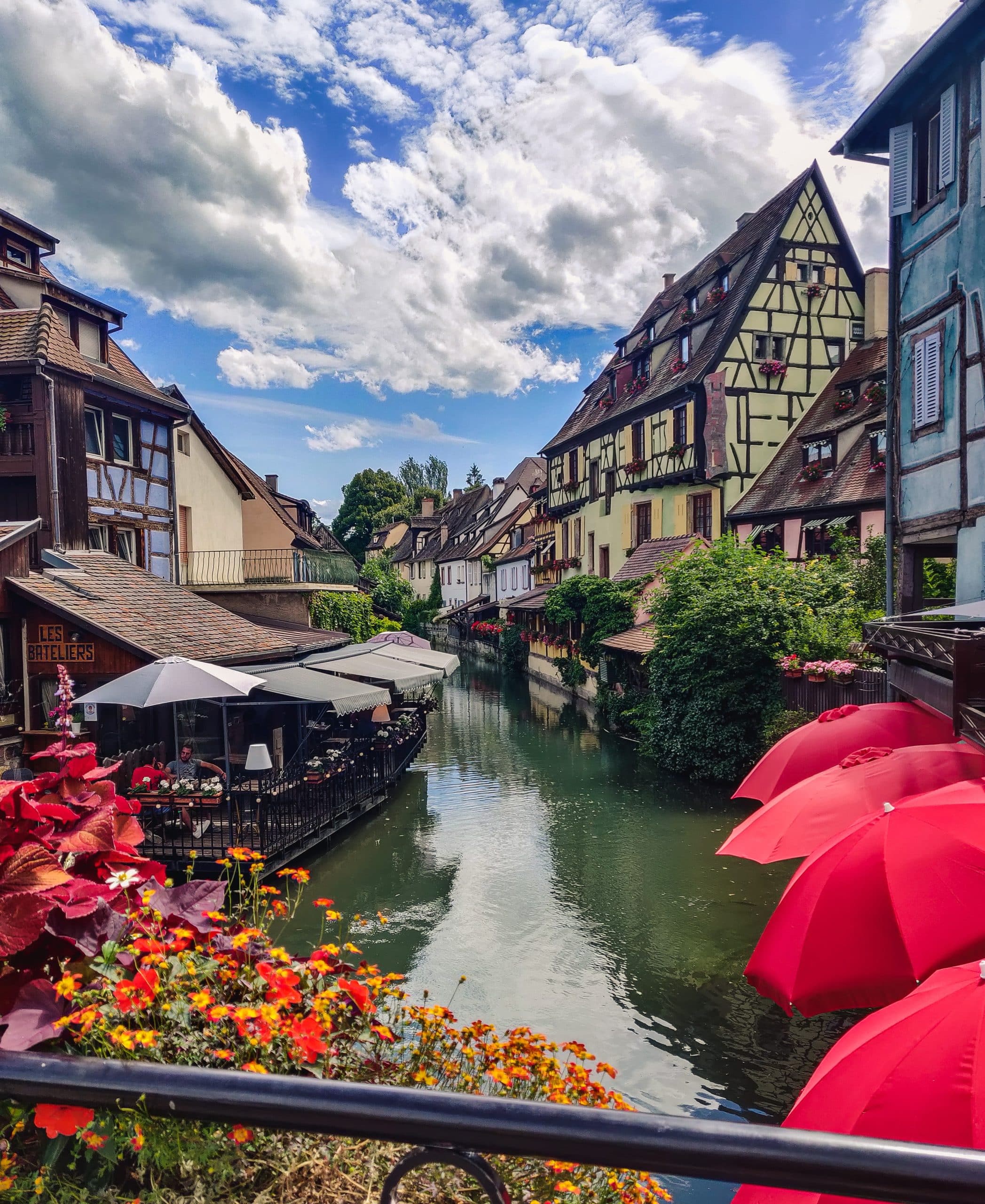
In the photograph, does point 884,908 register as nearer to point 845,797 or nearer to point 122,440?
point 845,797

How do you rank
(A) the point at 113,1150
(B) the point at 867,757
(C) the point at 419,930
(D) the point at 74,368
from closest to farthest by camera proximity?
(A) the point at 113,1150
(B) the point at 867,757
(C) the point at 419,930
(D) the point at 74,368

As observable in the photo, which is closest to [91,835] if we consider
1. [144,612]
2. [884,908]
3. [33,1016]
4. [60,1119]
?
[33,1016]

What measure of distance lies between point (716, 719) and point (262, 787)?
991cm

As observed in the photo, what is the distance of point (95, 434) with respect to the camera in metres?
18.0

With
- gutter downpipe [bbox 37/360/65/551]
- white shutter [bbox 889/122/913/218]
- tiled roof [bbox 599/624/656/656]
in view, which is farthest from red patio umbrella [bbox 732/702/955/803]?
gutter downpipe [bbox 37/360/65/551]

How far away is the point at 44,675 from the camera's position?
45.2 ft

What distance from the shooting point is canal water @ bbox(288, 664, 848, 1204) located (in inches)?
293

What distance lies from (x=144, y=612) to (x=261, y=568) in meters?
8.98

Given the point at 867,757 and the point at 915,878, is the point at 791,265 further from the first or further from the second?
the point at 915,878

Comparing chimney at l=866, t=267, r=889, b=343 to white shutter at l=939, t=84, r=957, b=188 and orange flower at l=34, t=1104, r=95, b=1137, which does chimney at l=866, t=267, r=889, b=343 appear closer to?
white shutter at l=939, t=84, r=957, b=188

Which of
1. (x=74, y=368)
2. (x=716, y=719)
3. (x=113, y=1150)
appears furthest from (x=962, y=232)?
(x=74, y=368)

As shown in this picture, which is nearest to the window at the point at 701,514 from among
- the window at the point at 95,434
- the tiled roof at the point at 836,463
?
the tiled roof at the point at 836,463

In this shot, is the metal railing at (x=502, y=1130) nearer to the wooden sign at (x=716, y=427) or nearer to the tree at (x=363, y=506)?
the wooden sign at (x=716, y=427)

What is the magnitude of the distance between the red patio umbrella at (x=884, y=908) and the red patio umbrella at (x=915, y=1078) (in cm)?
94
